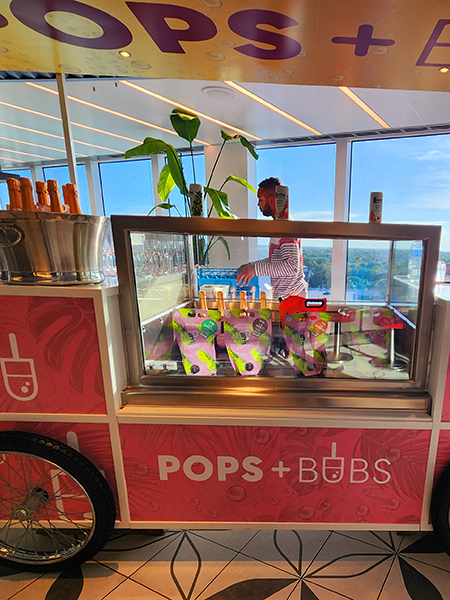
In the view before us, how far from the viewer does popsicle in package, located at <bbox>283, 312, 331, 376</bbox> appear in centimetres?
135

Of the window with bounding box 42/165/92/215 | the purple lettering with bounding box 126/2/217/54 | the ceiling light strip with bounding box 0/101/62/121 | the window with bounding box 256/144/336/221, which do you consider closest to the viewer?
the purple lettering with bounding box 126/2/217/54

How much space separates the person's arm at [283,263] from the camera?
1.43 meters

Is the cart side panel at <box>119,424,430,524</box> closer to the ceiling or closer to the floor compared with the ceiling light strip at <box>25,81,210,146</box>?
closer to the floor

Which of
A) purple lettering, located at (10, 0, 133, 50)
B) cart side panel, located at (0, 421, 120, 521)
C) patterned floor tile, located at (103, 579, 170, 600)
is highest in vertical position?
purple lettering, located at (10, 0, 133, 50)

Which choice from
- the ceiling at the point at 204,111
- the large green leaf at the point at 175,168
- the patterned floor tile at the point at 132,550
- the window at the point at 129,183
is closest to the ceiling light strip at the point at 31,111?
the ceiling at the point at 204,111

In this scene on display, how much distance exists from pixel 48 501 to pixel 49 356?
2.15 feet

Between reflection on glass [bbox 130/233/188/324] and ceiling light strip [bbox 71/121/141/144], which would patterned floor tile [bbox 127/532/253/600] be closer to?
reflection on glass [bbox 130/233/188/324]

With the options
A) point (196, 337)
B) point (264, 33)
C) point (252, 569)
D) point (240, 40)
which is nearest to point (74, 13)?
point (240, 40)

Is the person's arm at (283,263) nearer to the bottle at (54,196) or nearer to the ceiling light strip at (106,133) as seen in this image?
the bottle at (54,196)

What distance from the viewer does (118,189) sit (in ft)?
20.2

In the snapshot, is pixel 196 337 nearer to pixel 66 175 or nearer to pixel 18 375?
pixel 18 375

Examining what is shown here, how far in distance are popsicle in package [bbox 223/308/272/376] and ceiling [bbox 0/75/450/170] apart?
103 inches

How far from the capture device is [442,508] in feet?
Answer: 3.98

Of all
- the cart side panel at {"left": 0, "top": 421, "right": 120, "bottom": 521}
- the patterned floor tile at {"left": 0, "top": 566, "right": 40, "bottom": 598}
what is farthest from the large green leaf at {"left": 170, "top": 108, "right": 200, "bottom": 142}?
the patterned floor tile at {"left": 0, "top": 566, "right": 40, "bottom": 598}
